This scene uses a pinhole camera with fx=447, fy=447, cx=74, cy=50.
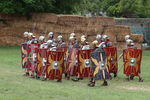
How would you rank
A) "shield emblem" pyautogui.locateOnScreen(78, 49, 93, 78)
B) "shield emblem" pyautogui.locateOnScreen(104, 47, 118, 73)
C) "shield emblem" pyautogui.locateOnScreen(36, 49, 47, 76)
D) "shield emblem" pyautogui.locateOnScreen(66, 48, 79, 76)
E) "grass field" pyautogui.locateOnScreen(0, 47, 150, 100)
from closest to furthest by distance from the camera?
"grass field" pyautogui.locateOnScreen(0, 47, 150, 100), "shield emblem" pyautogui.locateOnScreen(36, 49, 47, 76), "shield emblem" pyautogui.locateOnScreen(78, 49, 93, 78), "shield emblem" pyautogui.locateOnScreen(66, 48, 79, 76), "shield emblem" pyautogui.locateOnScreen(104, 47, 118, 73)

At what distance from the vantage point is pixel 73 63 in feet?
55.6

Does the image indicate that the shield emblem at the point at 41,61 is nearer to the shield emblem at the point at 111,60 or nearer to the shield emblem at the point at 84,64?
the shield emblem at the point at 84,64

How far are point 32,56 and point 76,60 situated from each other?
1.82 metres

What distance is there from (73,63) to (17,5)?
56.1 feet

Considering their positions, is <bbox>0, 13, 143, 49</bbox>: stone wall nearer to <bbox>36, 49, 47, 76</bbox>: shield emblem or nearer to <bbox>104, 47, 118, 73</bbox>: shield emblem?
<bbox>104, 47, 118, 73</bbox>: shield emblem

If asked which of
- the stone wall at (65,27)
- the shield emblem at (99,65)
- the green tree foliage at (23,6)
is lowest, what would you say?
the stone wall at (65,27)

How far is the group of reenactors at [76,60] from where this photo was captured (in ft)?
49.5

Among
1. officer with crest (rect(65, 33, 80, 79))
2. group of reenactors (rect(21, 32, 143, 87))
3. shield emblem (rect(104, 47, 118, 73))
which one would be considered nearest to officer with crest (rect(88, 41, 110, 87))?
group of reenactors (rect(21, 32, 143, 87))

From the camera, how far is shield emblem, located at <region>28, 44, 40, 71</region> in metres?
17.2

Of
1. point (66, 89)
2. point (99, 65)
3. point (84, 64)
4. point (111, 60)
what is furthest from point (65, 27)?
point (66, 89)

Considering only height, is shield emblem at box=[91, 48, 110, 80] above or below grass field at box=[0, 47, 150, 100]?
above

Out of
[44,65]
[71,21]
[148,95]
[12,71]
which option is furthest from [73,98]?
[71,21]

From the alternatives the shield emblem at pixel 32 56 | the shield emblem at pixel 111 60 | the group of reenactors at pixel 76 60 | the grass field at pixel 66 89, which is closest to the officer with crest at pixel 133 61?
the group of reenactors at pixel 76 60

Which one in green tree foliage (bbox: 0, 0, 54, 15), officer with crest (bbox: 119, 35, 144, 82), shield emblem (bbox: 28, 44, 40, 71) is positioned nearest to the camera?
officer with crest (bbox: 119, 35, 144, 82)
